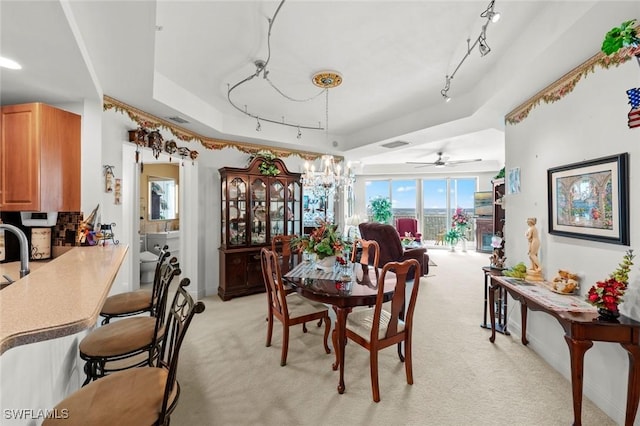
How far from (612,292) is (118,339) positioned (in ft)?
9.61

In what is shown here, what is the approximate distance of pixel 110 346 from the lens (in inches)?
61.6

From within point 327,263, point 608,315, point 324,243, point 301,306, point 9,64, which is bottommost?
point 301,306

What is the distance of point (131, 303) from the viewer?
7.00 ft

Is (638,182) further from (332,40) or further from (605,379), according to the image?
(332,40)

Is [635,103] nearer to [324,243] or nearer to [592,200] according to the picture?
[592,200]

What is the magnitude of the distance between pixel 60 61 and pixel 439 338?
397 centimetres

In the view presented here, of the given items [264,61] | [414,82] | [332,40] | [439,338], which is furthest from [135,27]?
[439,338]

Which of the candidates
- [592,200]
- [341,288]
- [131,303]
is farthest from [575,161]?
[131,303]

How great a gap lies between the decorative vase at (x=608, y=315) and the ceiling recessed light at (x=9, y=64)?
4105 mm

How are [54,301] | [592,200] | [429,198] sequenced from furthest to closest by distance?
[429,198]
[592,200]
[54,301]

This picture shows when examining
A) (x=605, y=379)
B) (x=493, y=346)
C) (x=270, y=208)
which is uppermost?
(x=270, y=208)

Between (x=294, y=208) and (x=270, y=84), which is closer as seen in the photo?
(x=270, y=84)

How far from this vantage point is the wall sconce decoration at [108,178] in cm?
279

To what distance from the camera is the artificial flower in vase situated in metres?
2.72
